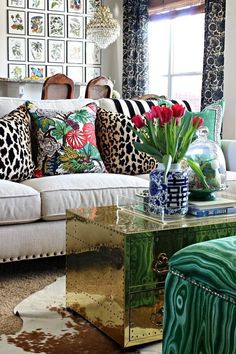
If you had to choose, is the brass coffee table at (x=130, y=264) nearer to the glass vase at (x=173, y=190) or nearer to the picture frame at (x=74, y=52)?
the glass vase at (x=173, y=190)

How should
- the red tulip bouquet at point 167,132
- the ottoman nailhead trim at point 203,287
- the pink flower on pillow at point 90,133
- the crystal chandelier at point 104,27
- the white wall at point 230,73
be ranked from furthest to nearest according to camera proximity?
the crystal chandelier at point 104,27, the white wall at point 230,73, the pink flower on pillow at point 90,133, the red tulip bouquet at point 167,132, the ottoman nailhead trim at point 203,287

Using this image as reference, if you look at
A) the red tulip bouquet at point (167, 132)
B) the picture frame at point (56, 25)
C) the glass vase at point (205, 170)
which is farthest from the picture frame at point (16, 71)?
the red tulip bouquet at point (167, 132)

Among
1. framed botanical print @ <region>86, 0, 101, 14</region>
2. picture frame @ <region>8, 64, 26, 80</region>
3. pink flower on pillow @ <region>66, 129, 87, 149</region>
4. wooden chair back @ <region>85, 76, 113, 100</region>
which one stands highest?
framed botanical print @ <region>86, 0, 101, 14</region>

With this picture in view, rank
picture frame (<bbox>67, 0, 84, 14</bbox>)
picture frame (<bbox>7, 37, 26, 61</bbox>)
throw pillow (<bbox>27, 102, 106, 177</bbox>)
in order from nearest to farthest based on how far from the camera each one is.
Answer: throw pillow (<bbox>27, 102, 106, 177</bbox>), picture frame (<bbox>7, 37, 26, 61</bbox>), picture frame (<bbox>67, 0, 84, 14</bbox>)

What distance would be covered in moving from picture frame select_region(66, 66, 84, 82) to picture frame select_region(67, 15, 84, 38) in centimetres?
46

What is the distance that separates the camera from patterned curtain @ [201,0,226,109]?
5.70 m

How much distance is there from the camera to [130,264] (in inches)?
74.9

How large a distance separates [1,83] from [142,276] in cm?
569

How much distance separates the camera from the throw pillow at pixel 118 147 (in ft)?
11.4

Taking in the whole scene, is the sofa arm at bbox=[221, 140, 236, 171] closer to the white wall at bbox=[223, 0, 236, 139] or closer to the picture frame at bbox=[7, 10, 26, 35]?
the white wall at bbox=[223, 0, 236, 139]

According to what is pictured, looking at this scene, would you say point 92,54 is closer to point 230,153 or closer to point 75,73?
point 75,73

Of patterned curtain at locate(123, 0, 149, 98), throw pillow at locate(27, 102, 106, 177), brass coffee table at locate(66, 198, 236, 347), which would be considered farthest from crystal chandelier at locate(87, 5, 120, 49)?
brass coffee table at locate(66, 198, 236, 347)

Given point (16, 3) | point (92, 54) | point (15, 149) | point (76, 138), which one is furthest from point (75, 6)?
point (15, 149)

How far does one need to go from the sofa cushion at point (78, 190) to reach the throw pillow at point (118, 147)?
0.38 meters
